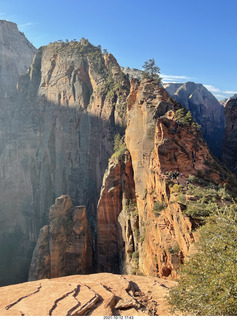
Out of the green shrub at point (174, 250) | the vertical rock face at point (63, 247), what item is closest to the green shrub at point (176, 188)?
the green shrub at point (174, 250)

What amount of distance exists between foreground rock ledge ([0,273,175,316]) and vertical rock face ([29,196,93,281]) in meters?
20.4

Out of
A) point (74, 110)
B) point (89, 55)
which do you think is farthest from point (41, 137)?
point (89, 55)

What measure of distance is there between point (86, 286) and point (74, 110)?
162ft

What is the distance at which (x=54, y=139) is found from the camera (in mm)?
64312

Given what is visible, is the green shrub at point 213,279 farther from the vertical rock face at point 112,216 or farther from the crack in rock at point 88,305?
the vertical rock face at point 112,216

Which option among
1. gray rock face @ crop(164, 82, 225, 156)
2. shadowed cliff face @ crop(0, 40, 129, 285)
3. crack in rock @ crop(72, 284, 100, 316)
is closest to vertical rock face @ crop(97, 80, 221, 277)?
crack in rock @ crop(72, 284, 100, 316)

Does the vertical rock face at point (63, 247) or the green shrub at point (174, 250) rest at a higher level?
the green shrub at point (174, 250)

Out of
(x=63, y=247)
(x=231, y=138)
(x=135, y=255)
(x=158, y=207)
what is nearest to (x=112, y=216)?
(x=63, y=247)

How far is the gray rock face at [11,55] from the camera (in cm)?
9949

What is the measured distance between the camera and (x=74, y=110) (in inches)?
2363

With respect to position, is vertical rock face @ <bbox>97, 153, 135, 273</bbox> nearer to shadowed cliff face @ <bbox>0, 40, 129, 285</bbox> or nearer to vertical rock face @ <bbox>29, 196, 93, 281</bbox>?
vertical rock face @ <bbox>29, 196, 93, 281</bbox>

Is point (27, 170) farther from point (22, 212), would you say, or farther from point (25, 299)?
point (25, 299)

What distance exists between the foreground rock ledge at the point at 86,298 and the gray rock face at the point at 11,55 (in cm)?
9108

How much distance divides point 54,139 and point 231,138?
4262 centimetres
